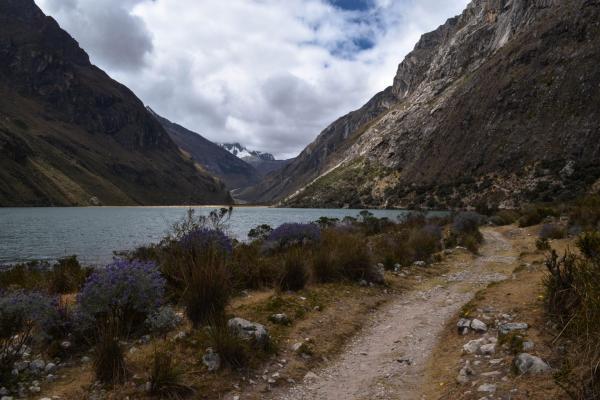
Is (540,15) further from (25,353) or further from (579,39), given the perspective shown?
(25,353)

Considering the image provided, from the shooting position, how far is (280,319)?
7.52 m

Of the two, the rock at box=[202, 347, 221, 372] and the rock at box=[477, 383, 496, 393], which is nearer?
the rock at box=[477, 383, 496, 393]

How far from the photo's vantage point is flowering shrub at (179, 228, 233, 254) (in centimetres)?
959

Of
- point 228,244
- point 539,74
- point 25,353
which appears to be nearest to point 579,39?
point 539,74

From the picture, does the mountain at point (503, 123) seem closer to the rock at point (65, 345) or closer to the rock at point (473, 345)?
the rock at point (473, 345)

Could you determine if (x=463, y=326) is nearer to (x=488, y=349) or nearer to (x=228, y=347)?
(x=488, y=349)

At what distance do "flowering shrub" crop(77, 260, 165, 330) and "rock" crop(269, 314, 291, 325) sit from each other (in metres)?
2.05

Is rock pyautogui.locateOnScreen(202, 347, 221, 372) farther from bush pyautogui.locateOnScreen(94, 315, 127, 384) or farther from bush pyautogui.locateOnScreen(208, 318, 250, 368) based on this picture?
bush pyautogui.locateOnScreen(94, 315, 127, 384)

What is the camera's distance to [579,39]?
8025 cm

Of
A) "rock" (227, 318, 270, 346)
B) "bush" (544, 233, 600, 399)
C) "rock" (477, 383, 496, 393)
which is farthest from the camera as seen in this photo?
"rock" (227, 318, 270, 346)

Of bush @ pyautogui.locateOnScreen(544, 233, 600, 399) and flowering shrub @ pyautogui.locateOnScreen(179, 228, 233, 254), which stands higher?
flowering shrub @ pyautogui.locateOnScreen(179, 228, 233, 254)

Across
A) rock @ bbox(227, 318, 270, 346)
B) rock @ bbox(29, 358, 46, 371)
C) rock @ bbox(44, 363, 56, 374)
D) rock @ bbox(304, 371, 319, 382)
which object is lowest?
rock @ bbox(304, 371, 319, 382)

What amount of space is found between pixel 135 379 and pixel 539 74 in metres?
102

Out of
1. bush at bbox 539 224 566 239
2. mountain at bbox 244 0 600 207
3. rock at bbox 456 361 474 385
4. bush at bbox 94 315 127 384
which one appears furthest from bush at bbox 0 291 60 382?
mountain at bbox 244 0 600 207
